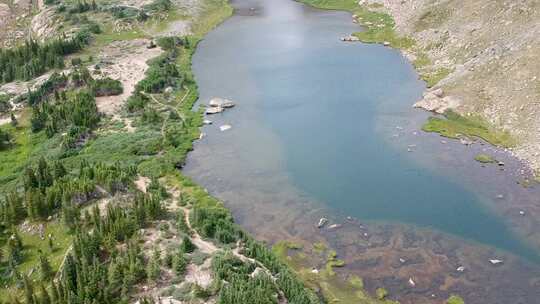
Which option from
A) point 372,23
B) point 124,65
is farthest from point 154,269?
point 372,23

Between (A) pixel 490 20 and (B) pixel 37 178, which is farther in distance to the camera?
(A) pixel 490 20

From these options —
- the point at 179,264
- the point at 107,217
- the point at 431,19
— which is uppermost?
the point at 431,19

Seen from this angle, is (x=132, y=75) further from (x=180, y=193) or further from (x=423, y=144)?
(x=423, y=144)

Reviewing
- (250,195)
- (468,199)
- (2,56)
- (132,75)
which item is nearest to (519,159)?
(468,199)

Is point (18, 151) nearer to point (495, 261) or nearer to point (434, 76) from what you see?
point (495, 261)

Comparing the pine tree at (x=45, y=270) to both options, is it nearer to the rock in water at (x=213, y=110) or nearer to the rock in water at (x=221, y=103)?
the rock in water at (x=213, y=110)

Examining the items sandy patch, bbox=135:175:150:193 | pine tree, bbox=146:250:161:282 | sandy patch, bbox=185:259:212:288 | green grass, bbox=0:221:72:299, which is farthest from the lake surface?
green grass, bbox=0:221:72:299

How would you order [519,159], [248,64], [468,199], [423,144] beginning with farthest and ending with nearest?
[248,64] < [423,144] < [519,159] < [468,199]
